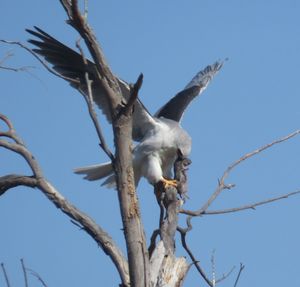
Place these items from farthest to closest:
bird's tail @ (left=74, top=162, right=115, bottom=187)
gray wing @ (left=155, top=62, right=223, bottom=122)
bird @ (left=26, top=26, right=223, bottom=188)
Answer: gray wing @ (left=155, top=62, right=223, bottom=122) → bird's tail @ (left=74, top=162, right=115, bottom=187) → bird @ (left=26, top=26, right=223, bottom=188)

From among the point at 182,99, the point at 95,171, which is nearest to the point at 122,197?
the point at 95,171

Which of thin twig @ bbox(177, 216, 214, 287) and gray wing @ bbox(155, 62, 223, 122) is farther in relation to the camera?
gray wing @ bbox(155, 62, 223, 122)

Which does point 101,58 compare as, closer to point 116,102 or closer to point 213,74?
point 116,102

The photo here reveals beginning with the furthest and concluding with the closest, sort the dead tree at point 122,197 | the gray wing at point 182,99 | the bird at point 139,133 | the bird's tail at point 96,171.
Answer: the gray wing at point 182,99 < the bird's tail at point 96,171 < the bird at point 139,133 < the dead tree at point 122,197

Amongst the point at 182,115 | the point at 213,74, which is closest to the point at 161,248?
the point at 182,115

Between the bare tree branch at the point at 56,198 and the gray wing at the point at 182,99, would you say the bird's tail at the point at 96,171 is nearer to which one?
the gray wing at the point at 182,99

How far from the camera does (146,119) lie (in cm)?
615

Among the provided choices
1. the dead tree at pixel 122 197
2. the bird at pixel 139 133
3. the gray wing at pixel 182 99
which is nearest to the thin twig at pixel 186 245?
the dead tree at pixel 122 197

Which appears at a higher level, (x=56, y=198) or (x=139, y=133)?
(x=139, y=133)

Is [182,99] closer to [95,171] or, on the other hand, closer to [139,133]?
[139,133]

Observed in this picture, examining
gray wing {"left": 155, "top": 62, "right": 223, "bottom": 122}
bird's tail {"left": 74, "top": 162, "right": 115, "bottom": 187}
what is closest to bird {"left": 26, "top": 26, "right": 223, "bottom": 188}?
bird's tail {"left": 74, "top": 162, "right": 115, "bottom": 187}

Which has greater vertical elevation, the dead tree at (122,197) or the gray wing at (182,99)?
the gray wing at (182,99)

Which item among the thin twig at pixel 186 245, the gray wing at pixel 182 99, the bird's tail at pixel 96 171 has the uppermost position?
the gray wing at pixel 182 99

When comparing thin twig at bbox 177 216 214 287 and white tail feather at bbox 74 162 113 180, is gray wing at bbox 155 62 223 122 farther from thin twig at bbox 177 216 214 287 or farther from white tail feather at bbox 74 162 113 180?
thin twig at bbox 177 216 214 287
